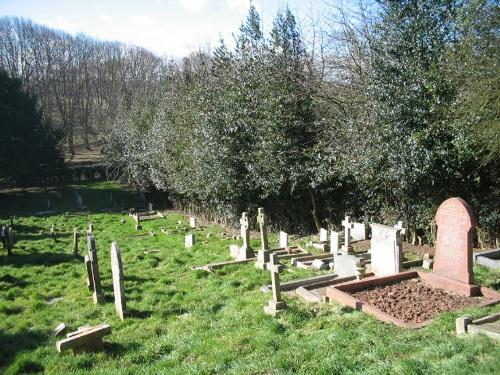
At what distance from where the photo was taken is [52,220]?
909 inches

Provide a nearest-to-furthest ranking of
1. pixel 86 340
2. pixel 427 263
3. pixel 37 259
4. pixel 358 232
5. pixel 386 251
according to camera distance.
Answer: pixel 86 340 < pixel 386 251 < pixel 427 263 < pixel 358 232 < pixel 37 259

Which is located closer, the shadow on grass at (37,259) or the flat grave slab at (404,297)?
the flat grave slab at (404,297)

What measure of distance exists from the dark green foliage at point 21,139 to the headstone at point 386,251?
31400mm

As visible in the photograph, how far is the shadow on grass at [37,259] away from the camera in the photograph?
1276 cm

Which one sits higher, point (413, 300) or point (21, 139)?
point (21, 139)

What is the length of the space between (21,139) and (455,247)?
1334 inches

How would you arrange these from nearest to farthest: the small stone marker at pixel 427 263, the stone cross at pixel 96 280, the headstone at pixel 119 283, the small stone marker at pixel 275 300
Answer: the small stone marker at pixel 275 300 < the headstone at pixel 119 283 < the stone cross at pixel 96 280 < the small stone marker at pixel 427 263

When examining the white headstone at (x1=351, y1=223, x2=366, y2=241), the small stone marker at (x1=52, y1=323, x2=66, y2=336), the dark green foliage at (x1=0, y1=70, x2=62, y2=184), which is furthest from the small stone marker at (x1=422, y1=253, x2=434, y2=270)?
the dark green foliage at (x1=0, y1=70, x2=62, y2=184)

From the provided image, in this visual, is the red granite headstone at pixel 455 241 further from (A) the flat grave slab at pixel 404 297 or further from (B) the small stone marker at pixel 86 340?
(B) the small stone marker at pixel 86 340

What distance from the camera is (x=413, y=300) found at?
22.6 ft

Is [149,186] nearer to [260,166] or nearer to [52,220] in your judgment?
[52,220]

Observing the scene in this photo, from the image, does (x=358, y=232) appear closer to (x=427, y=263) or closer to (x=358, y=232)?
(x=358, y=232)

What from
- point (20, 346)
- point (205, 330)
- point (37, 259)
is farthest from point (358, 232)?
point (37, 259)

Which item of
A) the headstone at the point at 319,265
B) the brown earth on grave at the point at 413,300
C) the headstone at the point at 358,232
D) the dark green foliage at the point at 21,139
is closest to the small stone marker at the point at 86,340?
the brown earth on grave at the point at 413,300
